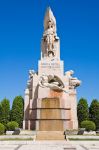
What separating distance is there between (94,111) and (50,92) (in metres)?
22.8

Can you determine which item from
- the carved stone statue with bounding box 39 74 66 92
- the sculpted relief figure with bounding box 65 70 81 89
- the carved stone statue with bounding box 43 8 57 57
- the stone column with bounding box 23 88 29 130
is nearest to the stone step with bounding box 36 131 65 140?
the stone column with bounding box 23 88 29 130

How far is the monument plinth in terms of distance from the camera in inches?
906

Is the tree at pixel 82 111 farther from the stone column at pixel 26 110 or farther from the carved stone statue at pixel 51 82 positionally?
the carved stone statue at pixel 51 82

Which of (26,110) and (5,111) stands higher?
(5,111)

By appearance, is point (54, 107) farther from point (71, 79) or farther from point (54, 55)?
point (54, 55)

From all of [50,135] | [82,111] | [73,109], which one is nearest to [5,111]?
[82,111]

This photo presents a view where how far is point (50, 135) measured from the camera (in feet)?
67.6

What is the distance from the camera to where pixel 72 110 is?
84.3 ft

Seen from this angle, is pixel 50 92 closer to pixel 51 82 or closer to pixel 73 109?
pixel 51 82

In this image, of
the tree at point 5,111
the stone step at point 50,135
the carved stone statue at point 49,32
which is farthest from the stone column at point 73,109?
the tree at point 5,111

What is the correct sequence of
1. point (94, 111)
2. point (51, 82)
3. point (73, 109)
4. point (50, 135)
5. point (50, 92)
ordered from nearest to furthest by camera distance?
point (50, 135) → point (50, 92) → point (51, 82) → point (73, 109) → point (94, 111)

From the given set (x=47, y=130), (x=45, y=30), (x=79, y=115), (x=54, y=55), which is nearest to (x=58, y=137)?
(x=47, y=130)

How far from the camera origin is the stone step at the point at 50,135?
20125 millimetres

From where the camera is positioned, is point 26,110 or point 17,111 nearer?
point 26,110
